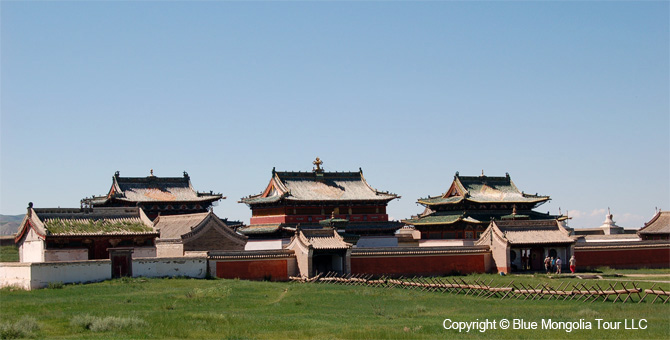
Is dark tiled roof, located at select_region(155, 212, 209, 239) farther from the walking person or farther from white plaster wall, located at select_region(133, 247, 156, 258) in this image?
the walking person

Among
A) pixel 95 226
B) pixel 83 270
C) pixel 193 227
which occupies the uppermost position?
pixel 95 226

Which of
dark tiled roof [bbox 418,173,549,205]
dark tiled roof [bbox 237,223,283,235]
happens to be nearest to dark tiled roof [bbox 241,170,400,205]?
dark tiled roof [bbox 237,223,283,235]

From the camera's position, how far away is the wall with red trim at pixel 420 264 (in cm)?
5631

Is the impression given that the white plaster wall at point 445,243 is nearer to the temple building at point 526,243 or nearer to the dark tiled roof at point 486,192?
the dark tiled roof at point 486,192

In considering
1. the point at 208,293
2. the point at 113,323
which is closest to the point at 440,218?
the point at 208,293

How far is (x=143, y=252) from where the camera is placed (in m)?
54.1

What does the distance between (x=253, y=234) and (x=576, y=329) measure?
3985 centimetres

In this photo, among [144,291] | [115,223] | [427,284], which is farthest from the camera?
[115,223]

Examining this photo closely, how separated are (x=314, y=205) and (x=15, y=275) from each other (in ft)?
92.7

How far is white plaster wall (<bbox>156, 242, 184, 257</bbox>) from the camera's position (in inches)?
2274

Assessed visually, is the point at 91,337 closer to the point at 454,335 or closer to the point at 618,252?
the point at 454,335

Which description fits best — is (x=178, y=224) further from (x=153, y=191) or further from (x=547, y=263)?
(x=547, y=263)

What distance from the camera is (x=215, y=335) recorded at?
29.5 meters

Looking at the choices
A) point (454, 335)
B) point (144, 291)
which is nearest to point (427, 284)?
point (144, 291)
